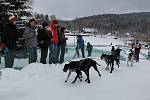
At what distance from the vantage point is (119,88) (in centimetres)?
1022

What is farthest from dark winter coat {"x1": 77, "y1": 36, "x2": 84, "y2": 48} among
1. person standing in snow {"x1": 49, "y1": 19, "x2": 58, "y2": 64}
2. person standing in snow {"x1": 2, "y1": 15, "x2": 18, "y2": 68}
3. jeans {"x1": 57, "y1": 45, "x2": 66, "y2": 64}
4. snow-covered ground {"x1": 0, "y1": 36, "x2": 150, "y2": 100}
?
person standing in snow {"x1": 2, "y1": 15, "x2": 18, "y2": 68}

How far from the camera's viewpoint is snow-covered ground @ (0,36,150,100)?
866 cm

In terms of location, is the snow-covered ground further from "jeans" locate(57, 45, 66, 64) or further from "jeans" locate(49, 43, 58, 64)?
"jeans" locate(57, 45, 66, 64)

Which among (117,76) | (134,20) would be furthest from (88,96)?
(134,20)

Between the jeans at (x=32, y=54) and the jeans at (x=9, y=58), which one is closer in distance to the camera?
the jeans at (x=9, y=58)

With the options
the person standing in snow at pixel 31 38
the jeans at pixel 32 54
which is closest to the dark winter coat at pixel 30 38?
the person standing in snow at pixel 31 38

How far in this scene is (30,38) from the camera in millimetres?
12227

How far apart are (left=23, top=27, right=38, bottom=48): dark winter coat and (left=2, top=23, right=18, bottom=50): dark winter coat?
146 centimetres

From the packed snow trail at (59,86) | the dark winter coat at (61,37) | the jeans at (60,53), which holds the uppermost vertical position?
the dark winter coat at (61,37)

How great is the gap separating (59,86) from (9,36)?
223cm

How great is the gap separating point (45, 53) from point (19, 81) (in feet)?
10.1

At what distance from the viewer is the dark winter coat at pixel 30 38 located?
1219 cm

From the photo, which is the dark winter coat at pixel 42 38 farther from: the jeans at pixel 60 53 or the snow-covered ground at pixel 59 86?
the jeans at pixel 60 53

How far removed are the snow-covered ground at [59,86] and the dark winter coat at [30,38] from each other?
844 millimetres
